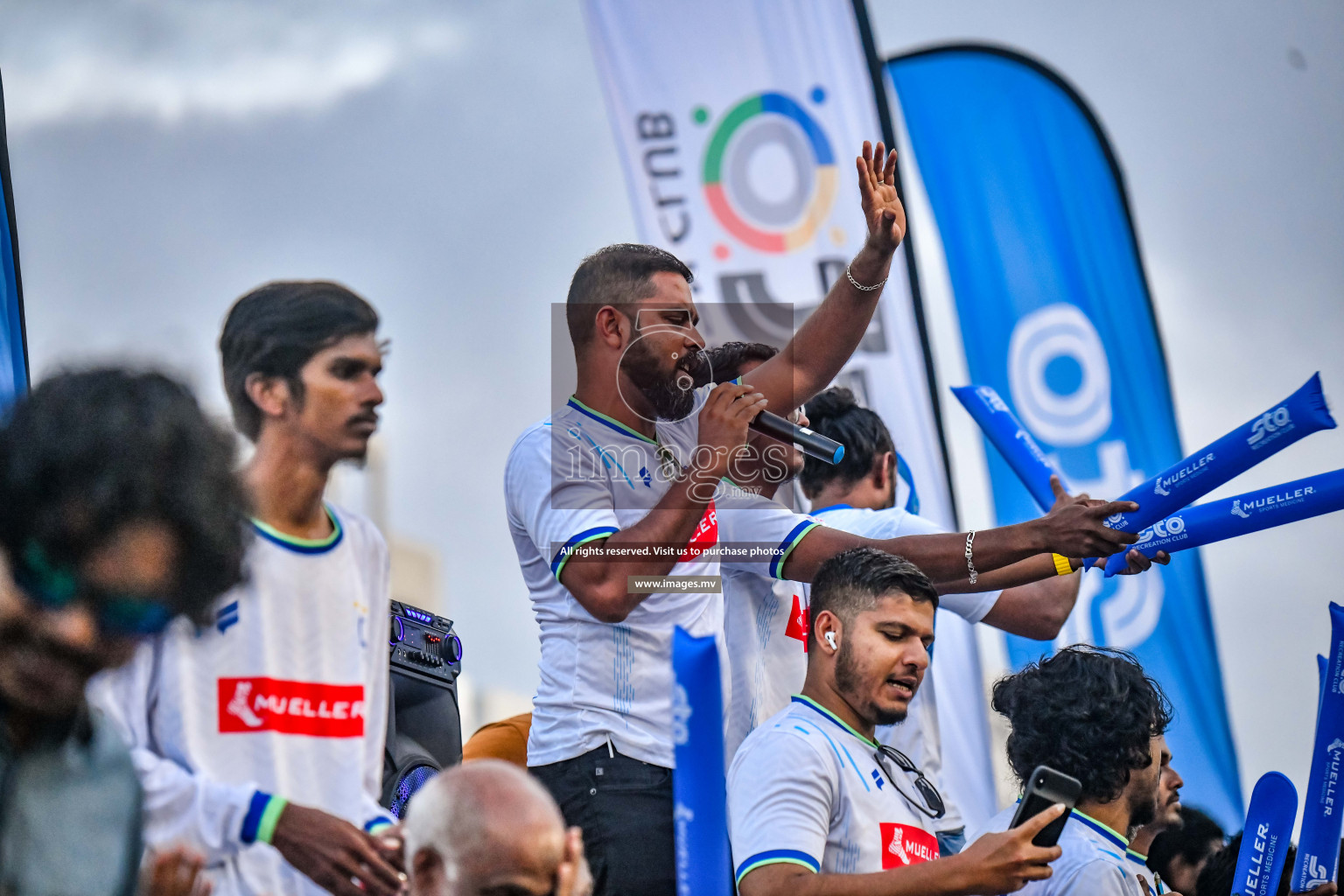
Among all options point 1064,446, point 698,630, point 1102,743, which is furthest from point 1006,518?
point 698,630

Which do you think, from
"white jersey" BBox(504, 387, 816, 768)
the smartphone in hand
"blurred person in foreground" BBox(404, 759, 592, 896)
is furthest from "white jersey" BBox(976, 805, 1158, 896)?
"blurred person in foreground" BBox(404, 759, 592, 896)

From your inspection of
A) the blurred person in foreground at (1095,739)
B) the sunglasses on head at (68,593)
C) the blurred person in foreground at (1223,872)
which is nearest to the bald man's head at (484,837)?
the sunglasses on head at (68,593)

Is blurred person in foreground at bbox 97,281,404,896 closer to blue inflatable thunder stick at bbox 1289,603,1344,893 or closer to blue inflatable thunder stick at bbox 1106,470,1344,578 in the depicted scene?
blue inflatable thunder stick at bbox 1106,470,1344,578

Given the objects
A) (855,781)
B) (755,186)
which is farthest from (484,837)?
(755,186)

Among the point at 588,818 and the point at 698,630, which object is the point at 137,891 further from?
the point at 698,630

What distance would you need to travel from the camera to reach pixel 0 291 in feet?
13.0

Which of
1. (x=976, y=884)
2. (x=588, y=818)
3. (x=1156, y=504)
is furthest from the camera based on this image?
(x=1156, y=504)

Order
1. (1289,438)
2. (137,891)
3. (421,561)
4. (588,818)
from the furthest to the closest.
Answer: (421,561), (1289,438), (588,818), (137,891)

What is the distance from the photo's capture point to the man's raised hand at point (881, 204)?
3.60 metres

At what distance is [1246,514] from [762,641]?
116 cm

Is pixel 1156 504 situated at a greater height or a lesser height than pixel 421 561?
lesser

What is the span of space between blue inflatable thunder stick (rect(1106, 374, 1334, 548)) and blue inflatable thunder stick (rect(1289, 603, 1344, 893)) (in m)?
0.55

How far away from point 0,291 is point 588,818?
2.20 m

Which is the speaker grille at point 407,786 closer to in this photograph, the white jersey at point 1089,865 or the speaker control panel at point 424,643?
the speaker control panel at point 424,643
